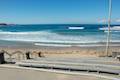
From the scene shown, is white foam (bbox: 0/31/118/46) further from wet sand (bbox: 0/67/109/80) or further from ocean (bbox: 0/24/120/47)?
wet sand (bbox: 0/67/109/80)

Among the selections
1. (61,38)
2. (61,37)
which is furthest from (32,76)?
(61,37)

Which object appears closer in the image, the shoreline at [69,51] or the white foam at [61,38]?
the shoreline at [69,51]

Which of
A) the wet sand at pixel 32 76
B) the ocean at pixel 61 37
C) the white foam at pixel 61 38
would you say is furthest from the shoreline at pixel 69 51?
the wet sand at pixel 32 76

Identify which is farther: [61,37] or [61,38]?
[61,37]

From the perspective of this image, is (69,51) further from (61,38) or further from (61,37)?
(61,37)

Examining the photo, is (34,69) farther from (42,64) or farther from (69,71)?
(69,71)

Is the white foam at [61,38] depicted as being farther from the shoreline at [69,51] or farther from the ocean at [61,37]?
the shoreline at [69,51]

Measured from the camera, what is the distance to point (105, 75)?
23.0ft

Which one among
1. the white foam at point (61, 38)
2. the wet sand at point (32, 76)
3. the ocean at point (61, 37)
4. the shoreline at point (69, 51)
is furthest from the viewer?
the white foam at point (61, 38)

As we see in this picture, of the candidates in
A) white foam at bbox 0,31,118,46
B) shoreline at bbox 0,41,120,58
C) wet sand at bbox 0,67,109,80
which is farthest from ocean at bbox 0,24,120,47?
wet sand at bbox 0,67,109,80

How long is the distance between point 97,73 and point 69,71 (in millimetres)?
1017

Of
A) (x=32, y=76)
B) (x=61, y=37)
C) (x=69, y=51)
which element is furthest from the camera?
(x=61, y=37)

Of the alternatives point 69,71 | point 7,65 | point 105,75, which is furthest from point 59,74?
point 7,65

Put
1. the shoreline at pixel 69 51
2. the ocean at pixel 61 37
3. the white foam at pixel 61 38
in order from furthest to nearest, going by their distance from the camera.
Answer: the white foam at pixel 61 38 < the ocean at pixel 61 37 < the shoreline at pixel 69 51
